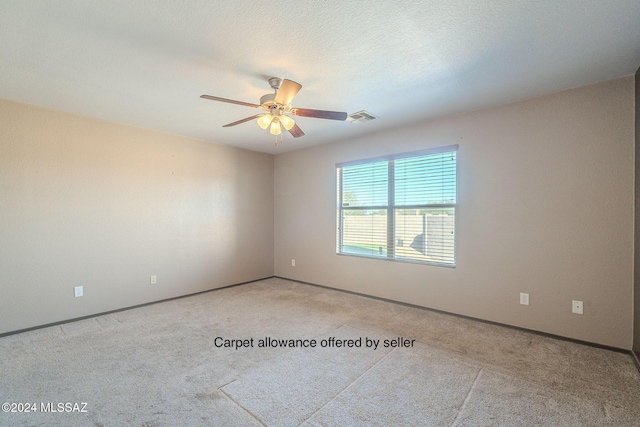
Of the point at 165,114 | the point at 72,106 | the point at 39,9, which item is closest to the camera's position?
the point at 39,9

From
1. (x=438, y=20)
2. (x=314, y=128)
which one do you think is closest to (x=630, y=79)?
(x=438, y=20)

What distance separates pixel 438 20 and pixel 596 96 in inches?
78.2

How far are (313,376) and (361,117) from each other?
9.26 feet

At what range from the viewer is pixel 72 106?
3158 millimetres

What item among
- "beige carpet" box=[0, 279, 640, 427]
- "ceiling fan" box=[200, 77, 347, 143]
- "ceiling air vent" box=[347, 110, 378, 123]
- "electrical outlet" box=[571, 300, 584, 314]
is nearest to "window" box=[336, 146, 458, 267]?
"ceiling air vent" box=[347, 110, 378, 123]

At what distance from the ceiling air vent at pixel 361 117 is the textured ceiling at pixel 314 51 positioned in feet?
0.68

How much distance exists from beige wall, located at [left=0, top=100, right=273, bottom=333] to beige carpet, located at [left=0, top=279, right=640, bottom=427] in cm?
49

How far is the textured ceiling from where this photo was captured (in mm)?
1717

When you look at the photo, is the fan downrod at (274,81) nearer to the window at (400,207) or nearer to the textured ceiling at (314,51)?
the textured ceiling at (314,51)

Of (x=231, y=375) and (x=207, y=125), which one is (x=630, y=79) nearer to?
(x=231, y=375)

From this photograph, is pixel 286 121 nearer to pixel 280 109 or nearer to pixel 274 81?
pixel 280 109

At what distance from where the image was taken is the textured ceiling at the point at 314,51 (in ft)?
5.63

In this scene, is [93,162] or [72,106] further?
[93,162]

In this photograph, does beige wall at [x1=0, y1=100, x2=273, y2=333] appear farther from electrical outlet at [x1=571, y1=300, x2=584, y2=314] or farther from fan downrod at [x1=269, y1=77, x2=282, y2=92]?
electrical outlet at [x1=571, y1=300, x2=584, y2=314]
